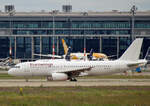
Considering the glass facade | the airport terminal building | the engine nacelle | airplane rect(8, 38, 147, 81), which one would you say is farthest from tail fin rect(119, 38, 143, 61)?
the airport terminal building

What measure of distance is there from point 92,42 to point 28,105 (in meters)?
131

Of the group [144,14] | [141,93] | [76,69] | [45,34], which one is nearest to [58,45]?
[45,34]

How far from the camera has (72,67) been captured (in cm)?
7331

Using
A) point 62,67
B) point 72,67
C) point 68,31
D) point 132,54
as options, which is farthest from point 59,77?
point 68,31

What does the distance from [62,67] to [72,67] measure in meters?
1.63

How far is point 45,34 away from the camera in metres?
175

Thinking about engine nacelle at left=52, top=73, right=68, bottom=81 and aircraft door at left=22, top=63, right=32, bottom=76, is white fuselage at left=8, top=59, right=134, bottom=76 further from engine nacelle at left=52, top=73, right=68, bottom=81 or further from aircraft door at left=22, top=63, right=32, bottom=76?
engine nacelle at left=52, top=73, right=68, bottom=81

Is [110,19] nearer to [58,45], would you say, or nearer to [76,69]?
[58,45]

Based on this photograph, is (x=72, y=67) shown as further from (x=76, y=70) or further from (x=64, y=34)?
(x=64, y=34)

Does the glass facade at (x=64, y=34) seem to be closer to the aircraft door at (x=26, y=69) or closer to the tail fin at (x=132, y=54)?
the tail fin at (x=132, y=54)

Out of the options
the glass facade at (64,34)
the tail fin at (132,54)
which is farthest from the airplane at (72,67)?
the glass facade at (64,34)

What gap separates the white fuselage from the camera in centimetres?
7106

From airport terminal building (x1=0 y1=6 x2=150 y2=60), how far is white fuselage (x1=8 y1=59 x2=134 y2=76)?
309ft

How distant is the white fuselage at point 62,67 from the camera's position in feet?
233
